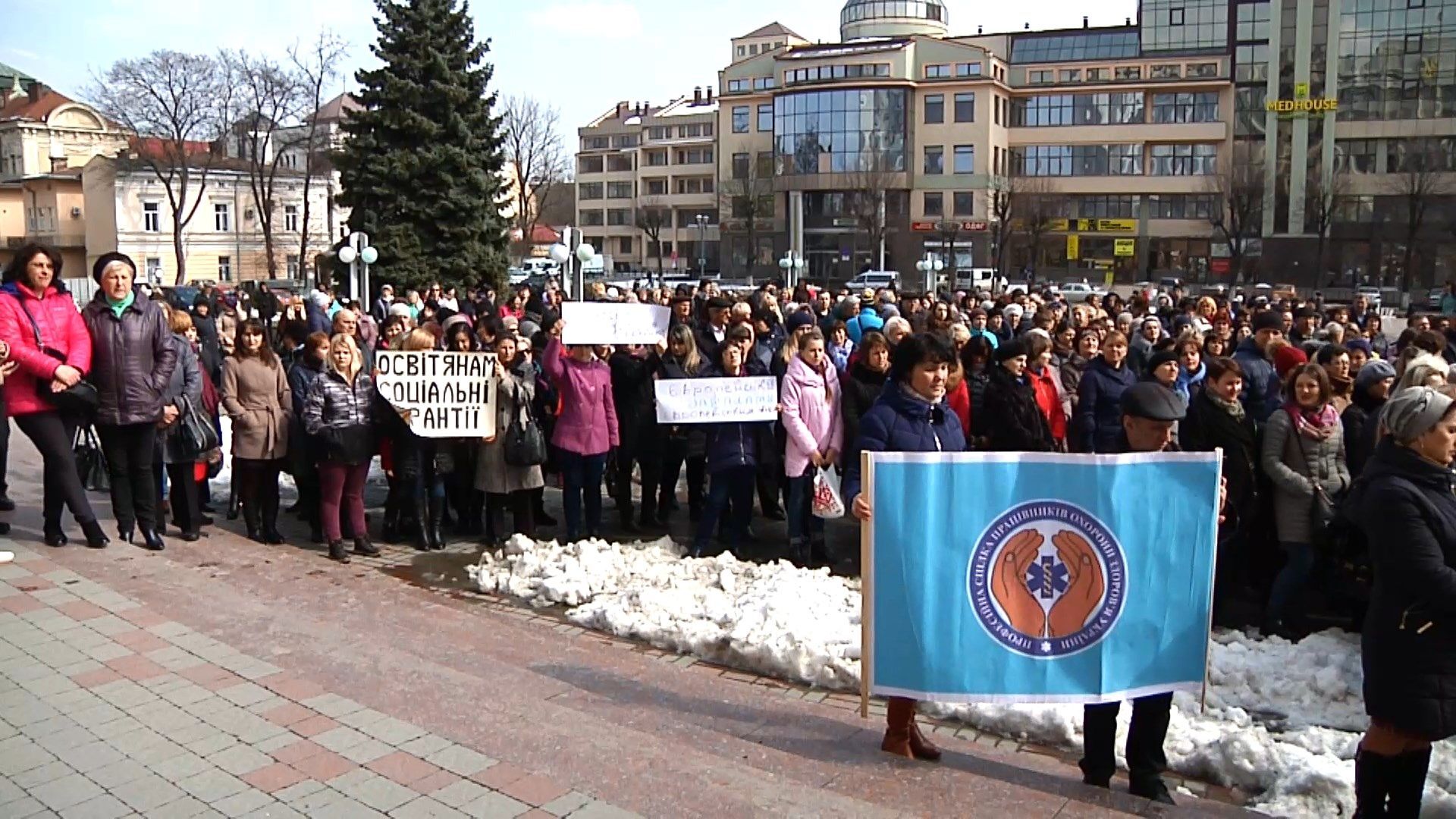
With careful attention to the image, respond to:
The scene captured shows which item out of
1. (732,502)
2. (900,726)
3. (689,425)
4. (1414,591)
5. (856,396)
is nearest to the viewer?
(1414,591)

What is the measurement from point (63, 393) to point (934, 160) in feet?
263

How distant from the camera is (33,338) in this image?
7984mm

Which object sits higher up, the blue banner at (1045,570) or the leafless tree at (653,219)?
the leafless tree at (653,219)

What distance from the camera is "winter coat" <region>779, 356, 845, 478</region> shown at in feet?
29.9

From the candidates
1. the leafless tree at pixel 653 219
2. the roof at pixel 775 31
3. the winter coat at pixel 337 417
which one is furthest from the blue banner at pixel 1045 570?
the roof at pixel 775 31

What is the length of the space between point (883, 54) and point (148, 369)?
79.0 m

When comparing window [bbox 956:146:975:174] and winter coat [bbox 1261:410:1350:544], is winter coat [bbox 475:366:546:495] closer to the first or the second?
winter coat [bbox 1261:410:1350:544]

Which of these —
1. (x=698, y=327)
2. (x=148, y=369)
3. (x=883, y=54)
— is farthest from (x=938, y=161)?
(x=148, y=369)

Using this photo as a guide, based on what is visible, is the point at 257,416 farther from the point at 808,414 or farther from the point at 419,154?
the point at 419,154

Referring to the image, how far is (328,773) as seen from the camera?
4.85 meters

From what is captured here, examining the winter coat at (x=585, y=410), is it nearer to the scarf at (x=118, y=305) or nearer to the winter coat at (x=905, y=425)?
the scarf at (x=118, y=305)

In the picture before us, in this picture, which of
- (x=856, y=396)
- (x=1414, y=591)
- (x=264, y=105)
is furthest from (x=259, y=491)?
(x=264, y=105)

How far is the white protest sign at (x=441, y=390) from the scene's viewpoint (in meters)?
9.48

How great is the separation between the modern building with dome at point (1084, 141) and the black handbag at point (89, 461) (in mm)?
69082
